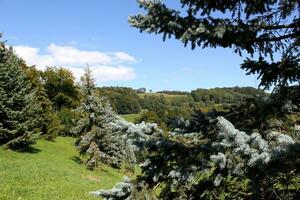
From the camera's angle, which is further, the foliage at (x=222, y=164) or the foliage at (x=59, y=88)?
the foliage at (x=59, y=88)

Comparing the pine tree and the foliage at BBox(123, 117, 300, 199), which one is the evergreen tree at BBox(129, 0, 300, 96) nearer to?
the foliage at BBox(123, 117, 300, 199)

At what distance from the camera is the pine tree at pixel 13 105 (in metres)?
32.7

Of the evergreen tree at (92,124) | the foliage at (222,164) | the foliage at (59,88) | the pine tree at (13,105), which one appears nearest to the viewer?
the foliage at (222,164)

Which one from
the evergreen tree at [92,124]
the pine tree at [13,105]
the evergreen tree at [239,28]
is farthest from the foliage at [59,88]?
the evergreen tree at [239,28]

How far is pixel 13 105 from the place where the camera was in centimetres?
3388

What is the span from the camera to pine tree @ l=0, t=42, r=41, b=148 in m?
32.7

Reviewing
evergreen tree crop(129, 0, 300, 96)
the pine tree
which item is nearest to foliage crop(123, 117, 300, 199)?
evergreen tree crop(129, 0, 300, 96)

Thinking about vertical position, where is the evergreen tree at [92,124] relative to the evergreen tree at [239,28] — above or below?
below

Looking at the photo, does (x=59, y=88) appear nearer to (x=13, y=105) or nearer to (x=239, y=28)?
(x=13, y=105)

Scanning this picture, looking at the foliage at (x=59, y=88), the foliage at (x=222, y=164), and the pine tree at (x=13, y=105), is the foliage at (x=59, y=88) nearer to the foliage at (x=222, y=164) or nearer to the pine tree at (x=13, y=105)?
the pine tree at (x=13, y=105)

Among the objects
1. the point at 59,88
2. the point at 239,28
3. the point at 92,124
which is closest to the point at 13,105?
the point at 92,124

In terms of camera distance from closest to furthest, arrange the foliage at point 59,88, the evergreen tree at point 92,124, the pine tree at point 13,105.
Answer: the pine tree at point 13,105
the evergreen tree at point 92,124
the foliage at point 59,88

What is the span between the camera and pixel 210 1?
6445 mm

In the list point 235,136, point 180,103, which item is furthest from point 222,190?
point 180,103
